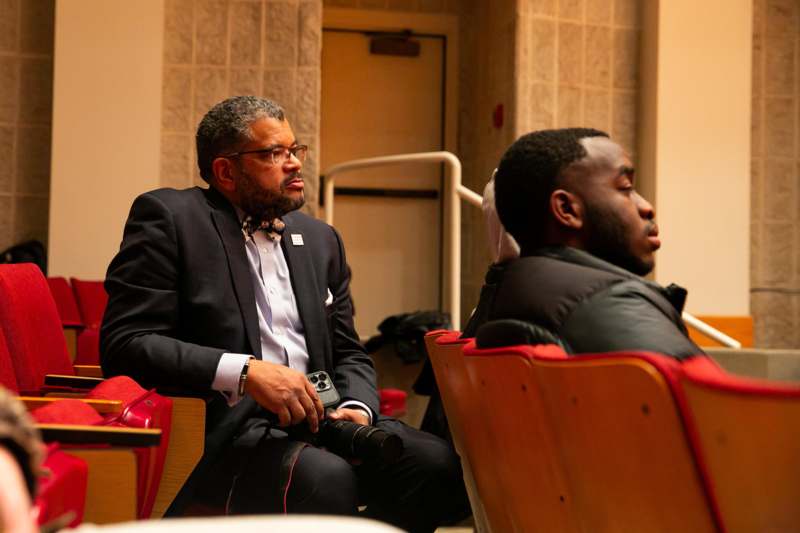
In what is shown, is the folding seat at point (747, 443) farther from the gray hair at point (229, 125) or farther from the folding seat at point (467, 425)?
the gray hair at point (229, 125)

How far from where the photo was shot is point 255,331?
223cm

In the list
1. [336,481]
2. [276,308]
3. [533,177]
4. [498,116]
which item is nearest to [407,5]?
[498,116]

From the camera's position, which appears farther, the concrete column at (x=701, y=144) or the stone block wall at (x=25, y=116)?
the concrete column at (x=701, y=144)

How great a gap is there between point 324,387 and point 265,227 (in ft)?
1.55

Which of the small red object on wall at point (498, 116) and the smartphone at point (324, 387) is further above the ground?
the small red object on wall at point (498, 116)

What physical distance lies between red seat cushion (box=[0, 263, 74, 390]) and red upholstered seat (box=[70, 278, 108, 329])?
5.38 ft

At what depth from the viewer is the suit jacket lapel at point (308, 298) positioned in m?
2.34

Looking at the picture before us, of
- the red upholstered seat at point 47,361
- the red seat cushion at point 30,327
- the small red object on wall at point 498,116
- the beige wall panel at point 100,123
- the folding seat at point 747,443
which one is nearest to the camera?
the folding seat at point 747,443

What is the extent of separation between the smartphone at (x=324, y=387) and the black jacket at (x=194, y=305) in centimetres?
15

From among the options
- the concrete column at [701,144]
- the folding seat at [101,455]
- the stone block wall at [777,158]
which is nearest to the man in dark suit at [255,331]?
the folding seat at [101,455]

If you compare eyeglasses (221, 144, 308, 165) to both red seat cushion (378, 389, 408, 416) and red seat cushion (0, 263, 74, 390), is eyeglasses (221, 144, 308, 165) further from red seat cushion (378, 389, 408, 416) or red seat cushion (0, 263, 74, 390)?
red seat cushion (378, 389, 408, 416)

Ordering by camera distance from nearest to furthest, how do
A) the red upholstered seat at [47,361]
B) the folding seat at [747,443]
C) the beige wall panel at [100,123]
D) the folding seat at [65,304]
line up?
the folding seat at [747,443]
the red upholstered seat at [47,361]
the folding seat at [65,304]
the beige wall panel at [100,123]

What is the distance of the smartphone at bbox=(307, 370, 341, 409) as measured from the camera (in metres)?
2.15

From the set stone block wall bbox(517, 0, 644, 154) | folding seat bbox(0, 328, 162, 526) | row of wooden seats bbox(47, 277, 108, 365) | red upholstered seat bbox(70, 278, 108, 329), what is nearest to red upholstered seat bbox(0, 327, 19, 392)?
folding seat bbox(0, 328, 162, 526)
